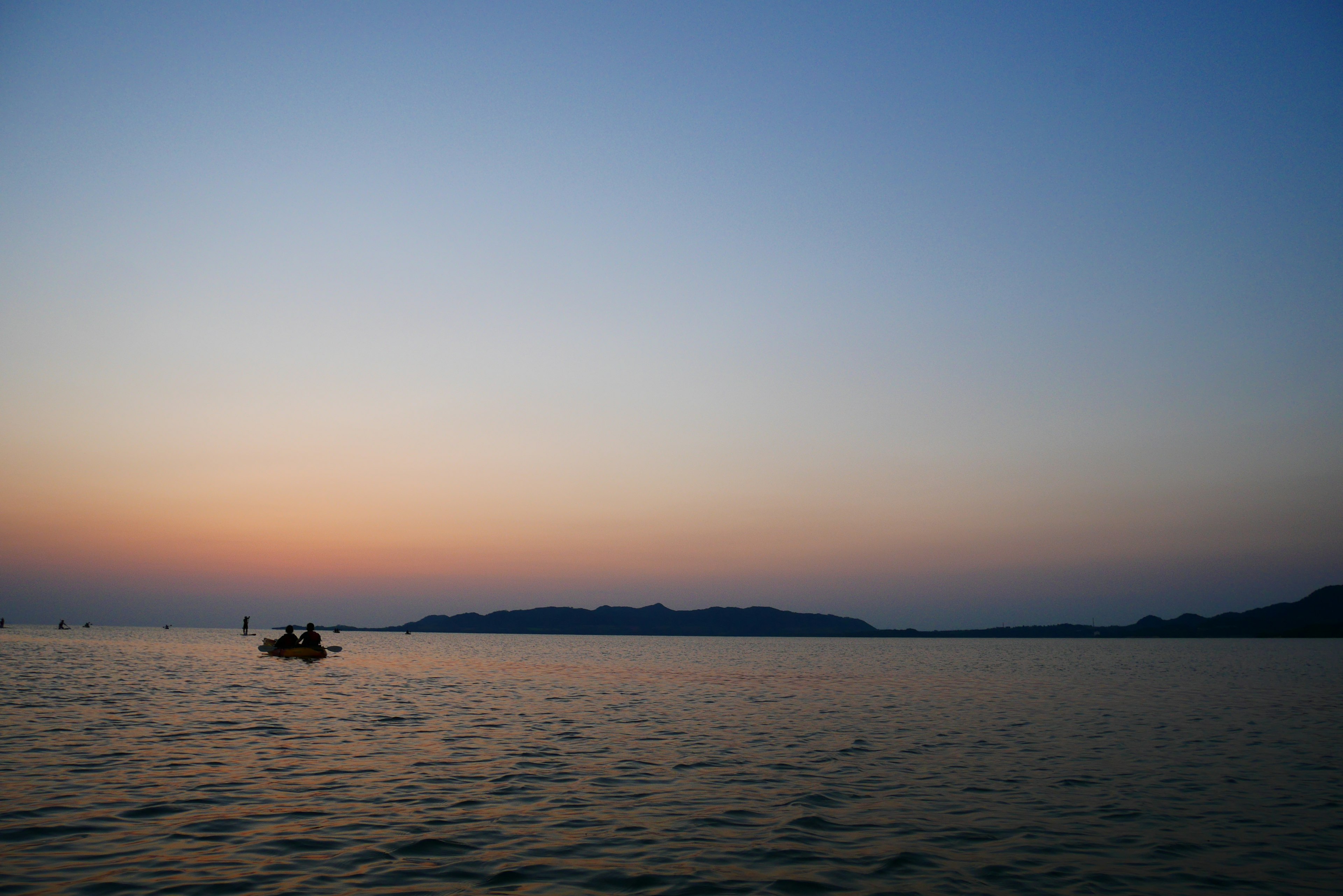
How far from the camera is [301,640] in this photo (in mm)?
70250

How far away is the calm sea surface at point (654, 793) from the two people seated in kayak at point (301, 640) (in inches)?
1030

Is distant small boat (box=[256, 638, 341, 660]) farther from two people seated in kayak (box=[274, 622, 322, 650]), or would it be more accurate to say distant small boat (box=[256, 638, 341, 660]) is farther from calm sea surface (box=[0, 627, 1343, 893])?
calm sea surface (box=[0, 627, 1343, 893])

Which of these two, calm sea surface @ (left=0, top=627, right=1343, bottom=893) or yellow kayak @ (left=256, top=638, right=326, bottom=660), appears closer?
calm sea surface @ (left=0, top=627, right=1343, bottom=893)

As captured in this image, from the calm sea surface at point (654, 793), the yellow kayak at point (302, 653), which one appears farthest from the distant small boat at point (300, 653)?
the calm sea surface at point (654, 793)

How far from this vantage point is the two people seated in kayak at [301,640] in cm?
7025

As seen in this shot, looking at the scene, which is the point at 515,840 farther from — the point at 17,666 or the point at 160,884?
the point at 17,666

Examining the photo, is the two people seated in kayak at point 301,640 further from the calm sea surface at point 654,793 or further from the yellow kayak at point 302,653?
the calm sea surface at point 654,793

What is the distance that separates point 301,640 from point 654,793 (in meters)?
60.4

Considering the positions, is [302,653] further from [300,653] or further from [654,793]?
[654,793]

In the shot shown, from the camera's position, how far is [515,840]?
14695 millimetres

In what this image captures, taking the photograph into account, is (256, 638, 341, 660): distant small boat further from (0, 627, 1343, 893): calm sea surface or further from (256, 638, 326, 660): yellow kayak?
(0, 627, 1343, 893): calm sea surface

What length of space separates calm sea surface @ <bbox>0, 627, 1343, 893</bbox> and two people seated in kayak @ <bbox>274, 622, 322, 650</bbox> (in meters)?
26.2

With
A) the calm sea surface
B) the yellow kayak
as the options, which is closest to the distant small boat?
the yellow kayak

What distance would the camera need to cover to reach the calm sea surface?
13.0 m
